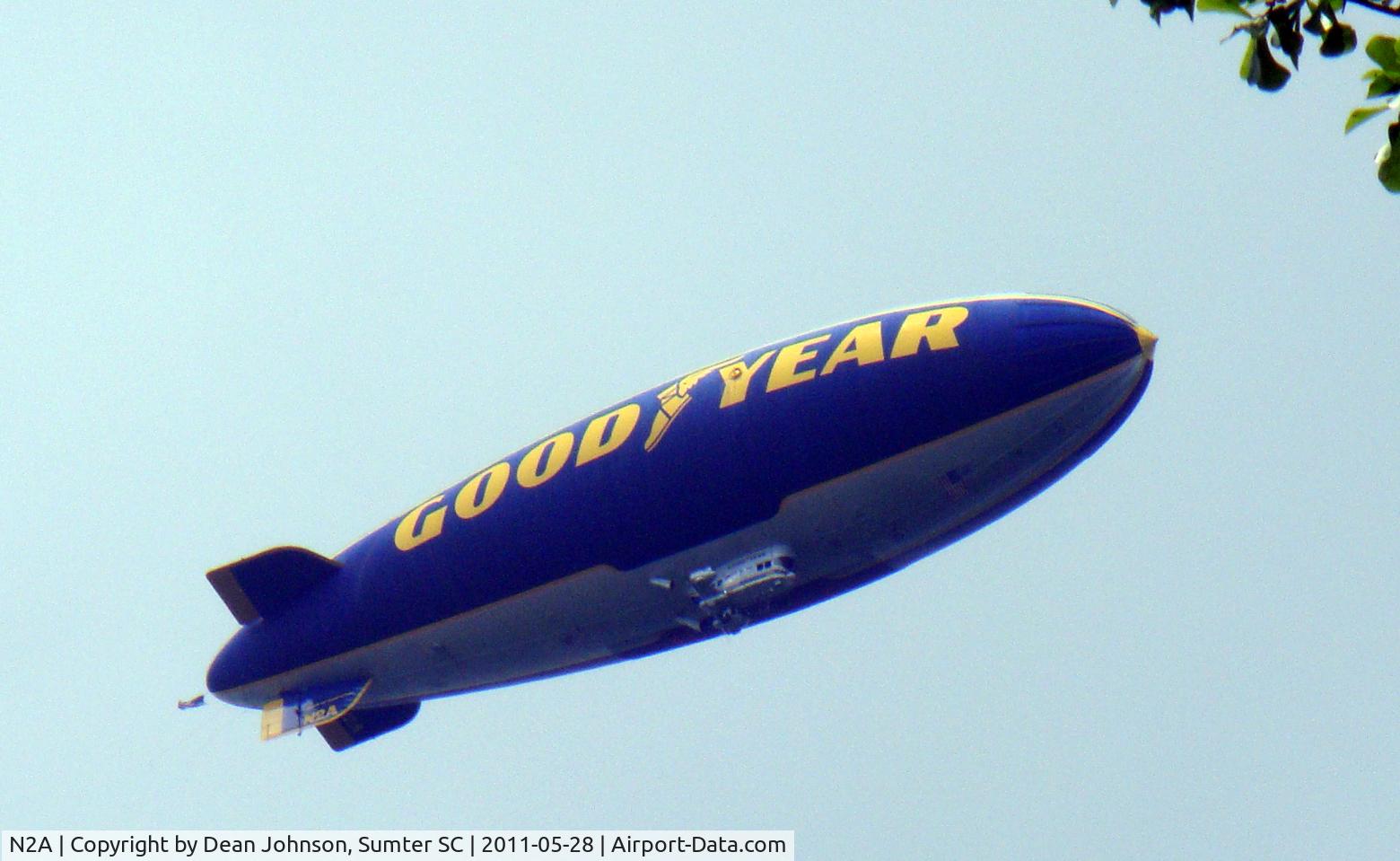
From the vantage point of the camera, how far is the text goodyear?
2641 centimetres

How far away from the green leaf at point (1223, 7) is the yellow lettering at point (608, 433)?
21977mm

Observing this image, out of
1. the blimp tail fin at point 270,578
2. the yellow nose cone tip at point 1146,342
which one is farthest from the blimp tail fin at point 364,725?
the yellow nose cone tip at point 1146,342

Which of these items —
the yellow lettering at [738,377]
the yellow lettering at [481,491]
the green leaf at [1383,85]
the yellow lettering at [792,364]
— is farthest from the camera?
the yellow lettering at [481,491]

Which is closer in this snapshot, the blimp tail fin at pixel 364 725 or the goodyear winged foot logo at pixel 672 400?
the goodyear winged foot logo at pixel 672 400

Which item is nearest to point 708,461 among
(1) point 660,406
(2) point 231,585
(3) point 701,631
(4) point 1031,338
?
(1) point 660,406

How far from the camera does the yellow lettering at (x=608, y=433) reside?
1110 inches

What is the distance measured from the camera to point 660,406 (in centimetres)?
2816

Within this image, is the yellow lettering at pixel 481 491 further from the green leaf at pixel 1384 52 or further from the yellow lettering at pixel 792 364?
the green leaf at pixel 1384 52

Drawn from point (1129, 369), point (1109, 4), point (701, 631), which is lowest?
point (1109, 4)

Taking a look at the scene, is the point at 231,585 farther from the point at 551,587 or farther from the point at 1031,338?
the point at 1031,338

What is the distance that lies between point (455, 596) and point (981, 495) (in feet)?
32.3

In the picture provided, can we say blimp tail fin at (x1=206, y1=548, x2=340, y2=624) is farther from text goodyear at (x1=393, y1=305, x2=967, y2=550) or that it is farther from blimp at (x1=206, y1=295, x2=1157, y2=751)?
text goodyear at (x1=393, y1=305, x2=967, y2=550)

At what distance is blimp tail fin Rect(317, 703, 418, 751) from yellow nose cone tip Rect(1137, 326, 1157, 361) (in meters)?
18.1

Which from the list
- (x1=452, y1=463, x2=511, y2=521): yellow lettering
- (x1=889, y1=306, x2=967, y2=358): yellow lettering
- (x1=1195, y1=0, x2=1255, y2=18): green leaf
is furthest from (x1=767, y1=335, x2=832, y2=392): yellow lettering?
(x1=1195, y1=0, x2=1255, y2=18): green leaf
